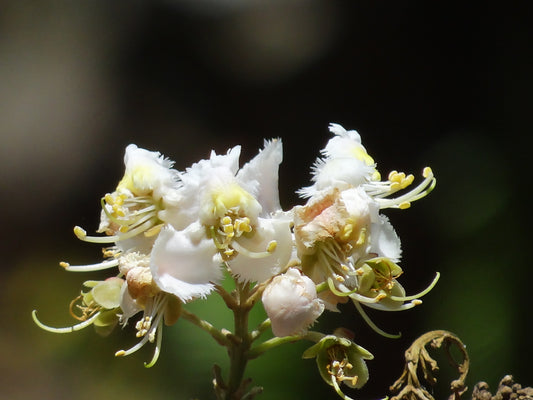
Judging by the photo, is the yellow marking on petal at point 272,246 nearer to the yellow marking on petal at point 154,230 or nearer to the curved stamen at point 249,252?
the curved stamen at point 249,252

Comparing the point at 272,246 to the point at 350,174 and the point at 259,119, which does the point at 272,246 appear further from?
the point at 259,119

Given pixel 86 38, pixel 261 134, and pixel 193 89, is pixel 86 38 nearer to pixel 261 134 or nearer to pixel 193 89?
pixel 193 89

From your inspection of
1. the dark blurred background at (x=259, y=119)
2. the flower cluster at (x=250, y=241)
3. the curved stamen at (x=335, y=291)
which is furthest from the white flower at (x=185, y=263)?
the dark blurred background at (x=259, y=119)

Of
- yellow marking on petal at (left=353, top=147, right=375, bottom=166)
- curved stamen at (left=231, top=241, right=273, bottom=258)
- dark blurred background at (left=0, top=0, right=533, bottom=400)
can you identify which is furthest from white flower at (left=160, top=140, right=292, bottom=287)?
dark blurred background at (left=0, top=0, right=533, bottom=400)

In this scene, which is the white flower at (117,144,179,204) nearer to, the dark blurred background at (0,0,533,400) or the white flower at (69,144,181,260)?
the white flower at (69,144,181,260)

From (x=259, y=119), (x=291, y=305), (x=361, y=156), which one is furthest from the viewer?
(x=259, y=119)

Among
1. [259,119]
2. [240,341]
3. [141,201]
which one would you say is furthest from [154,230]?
[259,119]
